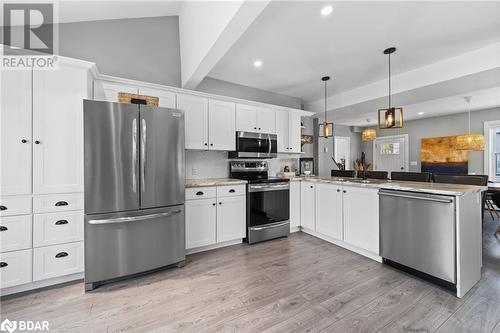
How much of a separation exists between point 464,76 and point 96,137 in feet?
15.3

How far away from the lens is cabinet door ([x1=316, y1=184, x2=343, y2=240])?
303cm

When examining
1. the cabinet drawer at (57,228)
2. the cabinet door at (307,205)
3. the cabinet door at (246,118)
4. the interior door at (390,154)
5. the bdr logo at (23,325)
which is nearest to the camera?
the bdr logo at (23,325)

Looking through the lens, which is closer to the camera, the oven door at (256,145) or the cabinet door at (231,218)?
the cabinet door at (231,218)

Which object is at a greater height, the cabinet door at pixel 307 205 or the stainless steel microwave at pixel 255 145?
the stainless steel microwave at pixel 255 145

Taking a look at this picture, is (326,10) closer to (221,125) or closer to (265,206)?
(221,125)

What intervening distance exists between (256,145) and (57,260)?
285cm

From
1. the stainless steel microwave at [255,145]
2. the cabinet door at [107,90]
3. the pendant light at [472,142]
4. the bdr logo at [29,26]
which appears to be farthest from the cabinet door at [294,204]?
the bdr logo at [29,26]

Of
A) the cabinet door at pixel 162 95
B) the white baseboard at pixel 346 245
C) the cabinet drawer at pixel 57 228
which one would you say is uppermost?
the cabinet door at pixel 162 95

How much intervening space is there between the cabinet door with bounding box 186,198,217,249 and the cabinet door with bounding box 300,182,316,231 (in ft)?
5.15

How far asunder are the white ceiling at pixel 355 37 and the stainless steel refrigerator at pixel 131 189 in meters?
1.47

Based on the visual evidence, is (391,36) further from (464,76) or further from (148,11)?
(148,11)

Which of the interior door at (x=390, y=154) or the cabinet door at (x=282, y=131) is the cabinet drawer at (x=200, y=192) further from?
the interior door at (x=390, y=154)

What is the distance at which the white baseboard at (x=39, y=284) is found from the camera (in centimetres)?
195

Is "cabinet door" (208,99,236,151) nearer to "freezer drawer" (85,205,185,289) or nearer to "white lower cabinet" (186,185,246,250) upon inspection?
"white lower cabinet" (186,185,246,250)
